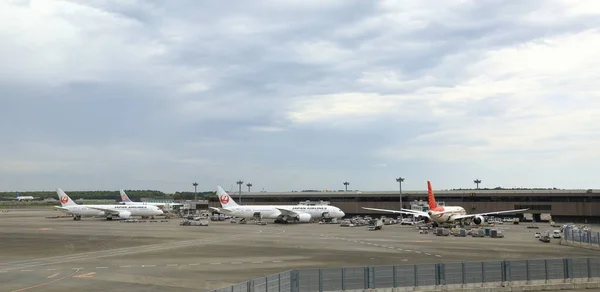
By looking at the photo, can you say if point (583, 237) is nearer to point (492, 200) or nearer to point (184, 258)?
point (184, 258)

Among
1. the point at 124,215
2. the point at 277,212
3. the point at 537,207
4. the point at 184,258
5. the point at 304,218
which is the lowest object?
the point at 304,218

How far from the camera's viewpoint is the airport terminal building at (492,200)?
384ft

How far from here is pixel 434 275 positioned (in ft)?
79.5

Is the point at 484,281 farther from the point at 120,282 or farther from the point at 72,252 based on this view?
the point at 72,252

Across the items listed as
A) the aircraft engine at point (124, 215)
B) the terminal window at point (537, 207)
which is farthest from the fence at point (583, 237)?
the aircraft engine at point (124, 215)

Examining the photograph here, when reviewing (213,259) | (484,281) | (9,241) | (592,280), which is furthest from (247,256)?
(9,241)

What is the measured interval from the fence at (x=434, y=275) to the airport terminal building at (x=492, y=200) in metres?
106

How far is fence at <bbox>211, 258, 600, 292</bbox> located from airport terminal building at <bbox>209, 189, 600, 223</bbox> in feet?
346

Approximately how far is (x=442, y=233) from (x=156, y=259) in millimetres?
46371

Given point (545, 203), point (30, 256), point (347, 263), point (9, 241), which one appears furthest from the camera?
point (545, 203)

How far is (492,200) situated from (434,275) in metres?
114

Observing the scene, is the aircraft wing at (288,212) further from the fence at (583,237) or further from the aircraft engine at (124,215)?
the fence at (583,237)

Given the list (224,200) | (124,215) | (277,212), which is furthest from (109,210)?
(277,212)

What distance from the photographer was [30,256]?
1759 inches
